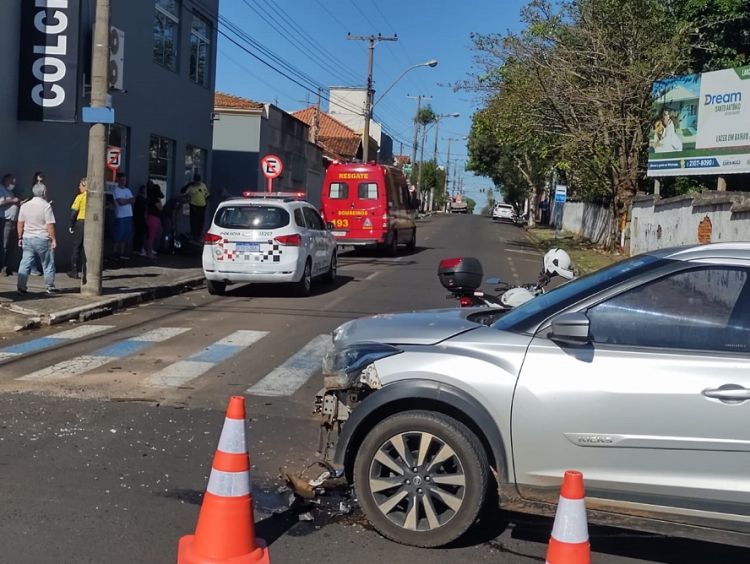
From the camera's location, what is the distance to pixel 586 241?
3581cm

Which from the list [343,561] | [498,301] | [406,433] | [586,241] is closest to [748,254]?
[406,433]

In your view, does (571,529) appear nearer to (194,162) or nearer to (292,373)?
(292,373)

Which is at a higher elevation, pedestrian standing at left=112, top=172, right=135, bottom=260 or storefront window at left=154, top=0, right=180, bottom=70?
storefront window at left=154, top=0, right=180, bottom=70

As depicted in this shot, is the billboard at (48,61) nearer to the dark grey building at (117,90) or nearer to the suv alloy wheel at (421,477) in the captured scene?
the dark grey building at (117,90)

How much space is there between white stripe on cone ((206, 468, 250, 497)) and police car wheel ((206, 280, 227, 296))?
35.4ft

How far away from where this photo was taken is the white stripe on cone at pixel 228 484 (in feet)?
13.0

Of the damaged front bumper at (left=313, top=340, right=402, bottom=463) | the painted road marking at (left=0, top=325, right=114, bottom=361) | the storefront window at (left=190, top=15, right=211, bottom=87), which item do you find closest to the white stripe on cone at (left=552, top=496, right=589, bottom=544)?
the damaged front bumper at (left=313, top=340, right=402, bottom=463)

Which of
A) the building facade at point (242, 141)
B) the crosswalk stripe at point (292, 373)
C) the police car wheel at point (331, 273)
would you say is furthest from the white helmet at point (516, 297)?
the building facade at point (242, 141)

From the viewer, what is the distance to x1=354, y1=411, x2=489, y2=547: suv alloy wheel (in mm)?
Answer: 4234

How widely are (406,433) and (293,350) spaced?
567 centimetres

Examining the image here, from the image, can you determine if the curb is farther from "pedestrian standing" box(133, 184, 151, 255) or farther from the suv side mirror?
the suv side mirror

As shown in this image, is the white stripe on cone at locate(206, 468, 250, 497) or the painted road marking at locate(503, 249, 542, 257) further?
the painted road marking at locate(503, 249, 542, 257)

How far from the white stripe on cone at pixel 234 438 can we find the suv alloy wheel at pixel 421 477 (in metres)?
0.69

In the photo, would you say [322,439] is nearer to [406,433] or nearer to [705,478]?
[406,433]
